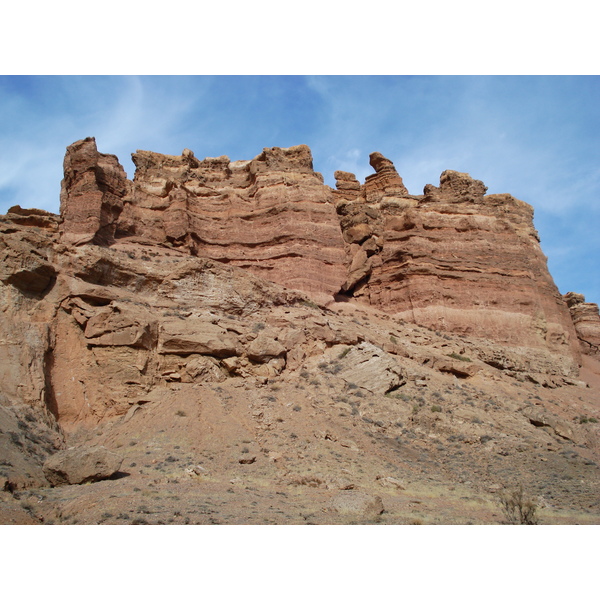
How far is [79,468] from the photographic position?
11203mm

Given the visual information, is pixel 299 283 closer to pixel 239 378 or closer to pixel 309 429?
pixel 239 378

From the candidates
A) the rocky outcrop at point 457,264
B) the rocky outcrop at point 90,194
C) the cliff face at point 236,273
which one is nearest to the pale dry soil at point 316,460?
the cliff face at point 236,273

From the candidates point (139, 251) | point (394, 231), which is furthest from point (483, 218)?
point (139, 251)

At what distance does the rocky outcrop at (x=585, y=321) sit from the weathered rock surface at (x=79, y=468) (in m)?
40.4

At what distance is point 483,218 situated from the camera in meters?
36.6

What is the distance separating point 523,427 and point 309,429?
823 centimetres

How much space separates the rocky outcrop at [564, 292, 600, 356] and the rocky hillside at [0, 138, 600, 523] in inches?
486

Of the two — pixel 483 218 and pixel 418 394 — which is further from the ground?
pixel 483 218

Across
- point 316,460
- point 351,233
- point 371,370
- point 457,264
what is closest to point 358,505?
point 316,460

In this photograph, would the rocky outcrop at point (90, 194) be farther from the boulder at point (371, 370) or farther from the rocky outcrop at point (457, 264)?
the rocky outcrop at point (457, 264)

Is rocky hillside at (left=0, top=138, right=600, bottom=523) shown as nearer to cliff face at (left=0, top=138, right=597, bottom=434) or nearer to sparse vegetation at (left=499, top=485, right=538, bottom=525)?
cliff face at (left=0, top=138, right=597, bottom=434)

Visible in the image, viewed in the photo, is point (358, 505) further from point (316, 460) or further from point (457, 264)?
point (457, 264)

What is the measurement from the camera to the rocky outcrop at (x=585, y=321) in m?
42.9

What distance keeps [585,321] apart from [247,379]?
38.1 meters
